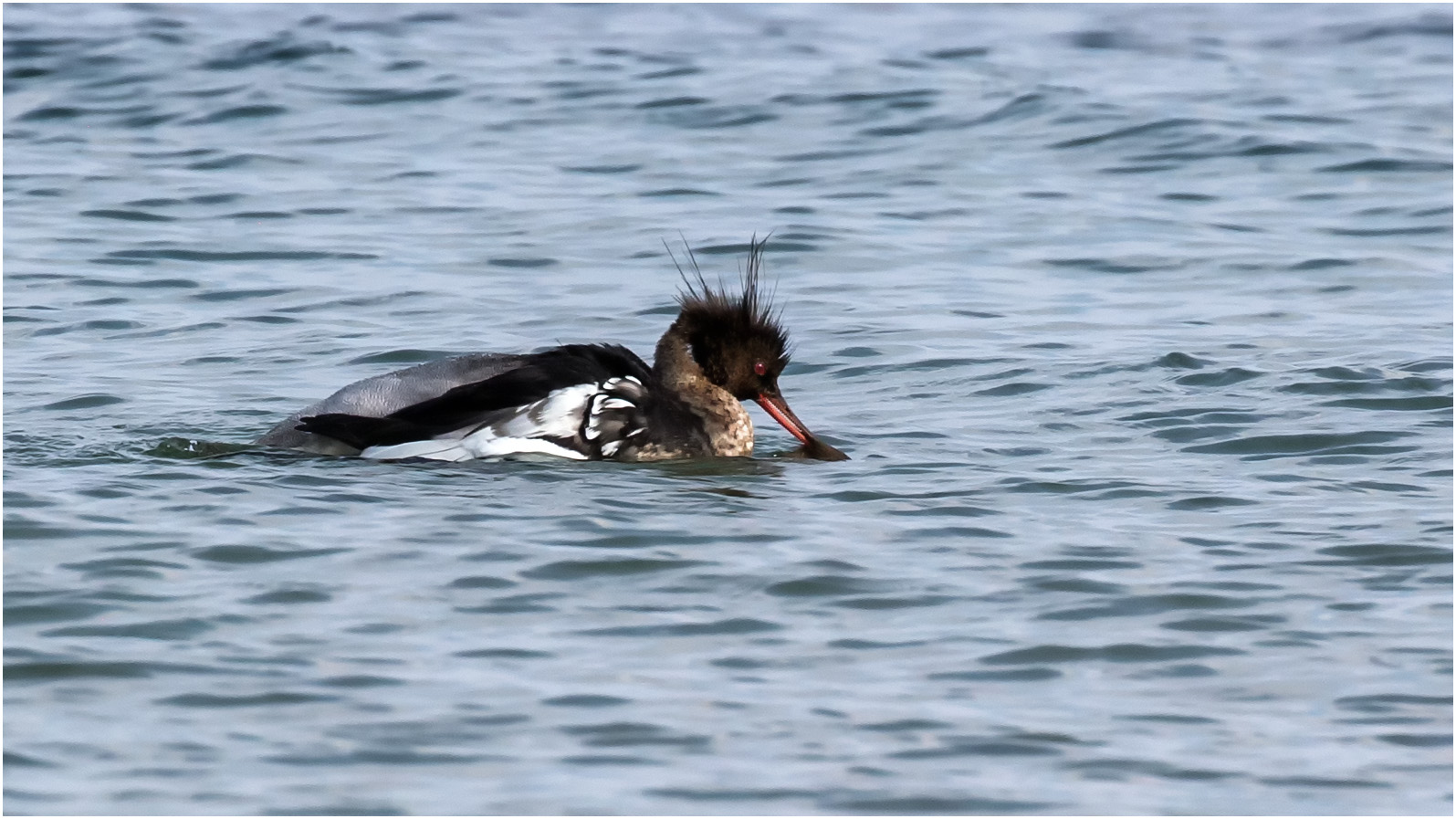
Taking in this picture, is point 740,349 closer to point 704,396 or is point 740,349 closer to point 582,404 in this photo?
point 704,396

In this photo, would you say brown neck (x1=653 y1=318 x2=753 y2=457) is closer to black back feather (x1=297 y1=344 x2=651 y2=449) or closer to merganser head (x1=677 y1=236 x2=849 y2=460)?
merganser head (x1=677 y1=236 x2=849 y2=460)

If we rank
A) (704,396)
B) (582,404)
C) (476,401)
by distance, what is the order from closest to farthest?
1. (476,401)
2. (582,404)
3. (704,396)

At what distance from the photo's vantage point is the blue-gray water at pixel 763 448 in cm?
583

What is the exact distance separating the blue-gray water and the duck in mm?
154

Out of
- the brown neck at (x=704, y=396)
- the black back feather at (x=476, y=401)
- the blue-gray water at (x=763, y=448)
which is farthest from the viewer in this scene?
the brown neck at (x=704, y=396)

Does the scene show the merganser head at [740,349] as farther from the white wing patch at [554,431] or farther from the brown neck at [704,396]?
the white wing patch at [554,431]

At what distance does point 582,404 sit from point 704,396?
26.2 inches

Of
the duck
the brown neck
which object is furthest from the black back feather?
the brown neck

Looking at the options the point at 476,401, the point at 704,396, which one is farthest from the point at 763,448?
the point at 476,401

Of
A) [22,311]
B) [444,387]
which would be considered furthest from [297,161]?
[444,387]

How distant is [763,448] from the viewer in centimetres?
995

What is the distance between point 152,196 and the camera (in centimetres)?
1616

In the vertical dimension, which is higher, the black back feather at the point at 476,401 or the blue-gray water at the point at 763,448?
the black back feather at the point at 476,401

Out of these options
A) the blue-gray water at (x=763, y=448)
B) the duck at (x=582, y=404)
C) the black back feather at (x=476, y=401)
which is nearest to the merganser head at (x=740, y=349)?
the duck at (x=582, y=404)
